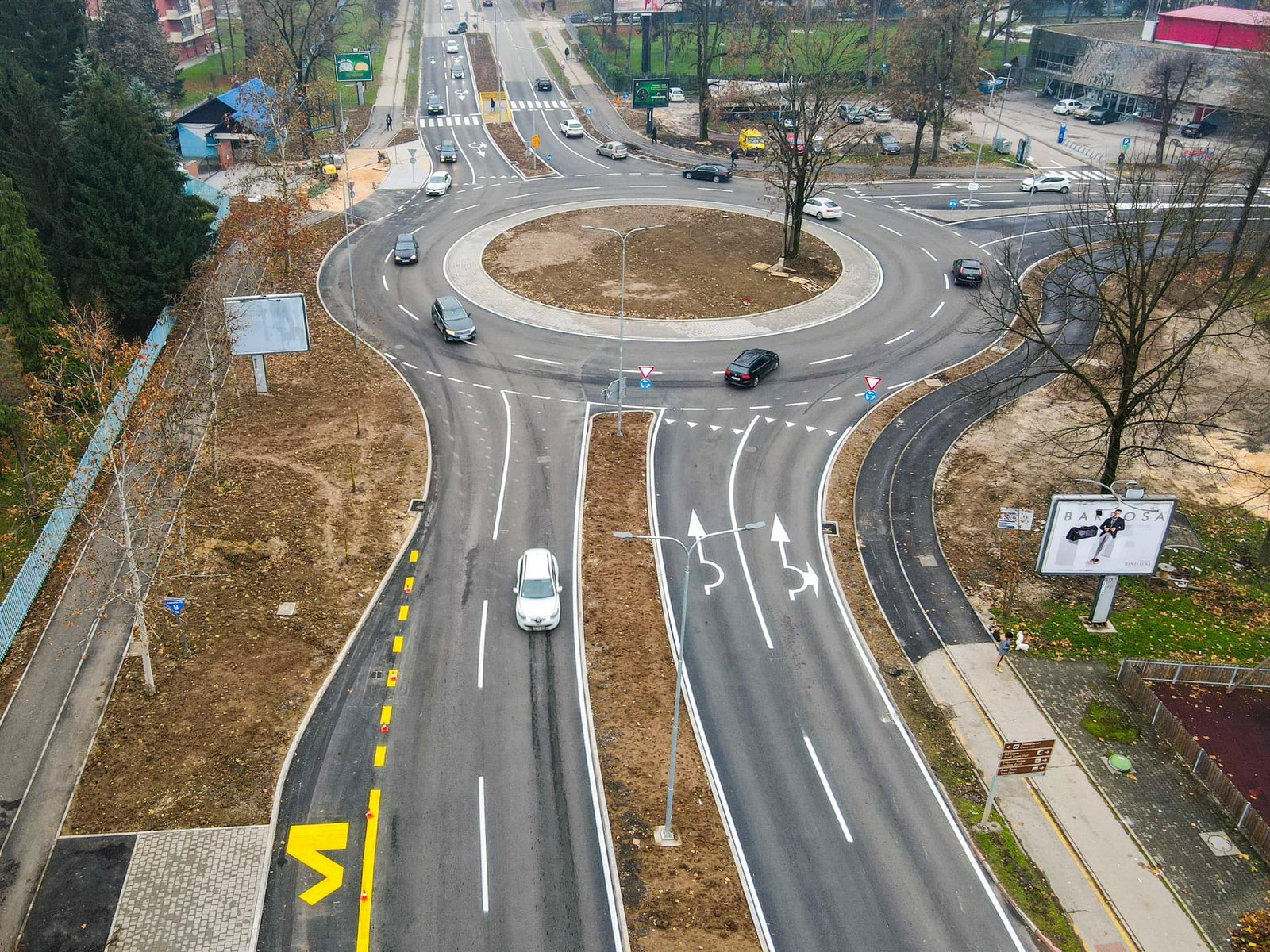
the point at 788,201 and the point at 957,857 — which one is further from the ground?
the point at 788,201

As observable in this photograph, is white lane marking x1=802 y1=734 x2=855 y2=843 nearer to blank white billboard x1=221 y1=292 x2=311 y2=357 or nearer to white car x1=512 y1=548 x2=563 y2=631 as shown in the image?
white car x1=512 y1=548 x2=563 y2=631

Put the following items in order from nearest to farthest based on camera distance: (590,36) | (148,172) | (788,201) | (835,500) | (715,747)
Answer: (715,747) < (835,500) < (148,172) < (788,201) < (590,36)

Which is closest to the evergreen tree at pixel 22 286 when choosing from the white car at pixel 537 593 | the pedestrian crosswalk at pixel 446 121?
the white car at pixel 537 593

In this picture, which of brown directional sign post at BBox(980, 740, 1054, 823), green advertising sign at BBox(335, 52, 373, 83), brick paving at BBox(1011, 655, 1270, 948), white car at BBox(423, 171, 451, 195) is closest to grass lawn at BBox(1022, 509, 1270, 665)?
brick paving at BBox(1011, 655, 1270, 948)

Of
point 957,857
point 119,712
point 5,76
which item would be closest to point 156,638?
point 119,712

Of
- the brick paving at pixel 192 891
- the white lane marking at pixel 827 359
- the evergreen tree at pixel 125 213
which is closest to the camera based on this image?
the brick paving at pixel 192 891

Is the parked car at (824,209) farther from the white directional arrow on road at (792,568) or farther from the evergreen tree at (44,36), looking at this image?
the evergreen tree at (44,36)

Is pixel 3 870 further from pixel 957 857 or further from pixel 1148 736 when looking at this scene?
pixel 1148 736
